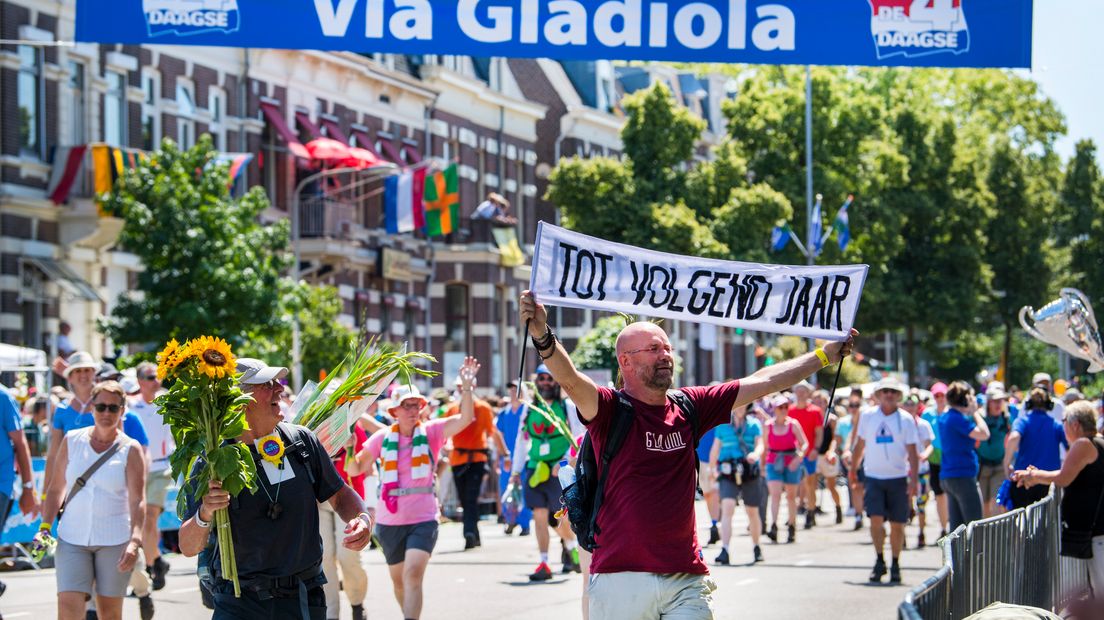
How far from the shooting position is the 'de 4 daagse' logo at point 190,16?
1063 cm

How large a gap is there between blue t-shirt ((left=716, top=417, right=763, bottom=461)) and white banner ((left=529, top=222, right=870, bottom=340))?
10.9 metres

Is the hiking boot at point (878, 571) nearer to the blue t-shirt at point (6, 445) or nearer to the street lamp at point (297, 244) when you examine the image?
the blue t-shirt at point (6, 445)

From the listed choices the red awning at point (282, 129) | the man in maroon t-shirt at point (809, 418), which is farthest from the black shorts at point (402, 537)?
the red awning at point (282, 129)

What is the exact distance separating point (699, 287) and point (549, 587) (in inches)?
316

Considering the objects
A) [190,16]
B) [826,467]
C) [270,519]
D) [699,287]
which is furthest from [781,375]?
[826,467]

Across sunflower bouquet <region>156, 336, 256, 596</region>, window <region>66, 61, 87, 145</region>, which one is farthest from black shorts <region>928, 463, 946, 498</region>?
window <region>66, 61, 87, 145</region>

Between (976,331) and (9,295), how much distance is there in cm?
4154

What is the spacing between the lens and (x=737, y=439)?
1970 cm

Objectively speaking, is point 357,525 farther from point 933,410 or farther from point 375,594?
point 933,410

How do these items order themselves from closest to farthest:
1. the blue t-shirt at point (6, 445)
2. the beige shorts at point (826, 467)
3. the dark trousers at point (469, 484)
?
the blue t-shirt at point (6, 445) < the dark trousers at point (469, 484) < the beige shorts at point (826, 467)

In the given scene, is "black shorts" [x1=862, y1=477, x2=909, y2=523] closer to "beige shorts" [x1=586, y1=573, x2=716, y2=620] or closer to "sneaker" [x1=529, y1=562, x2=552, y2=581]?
"sneaker" [x1=529, y1=562, x2=552, y2=581]

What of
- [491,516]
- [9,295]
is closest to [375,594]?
[491,516]

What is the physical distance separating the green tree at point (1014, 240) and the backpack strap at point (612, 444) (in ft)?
188

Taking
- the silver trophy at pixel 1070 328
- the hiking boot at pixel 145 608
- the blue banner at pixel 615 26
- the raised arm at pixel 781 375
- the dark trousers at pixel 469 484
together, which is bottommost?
the dark trousers at pixel 469 484
